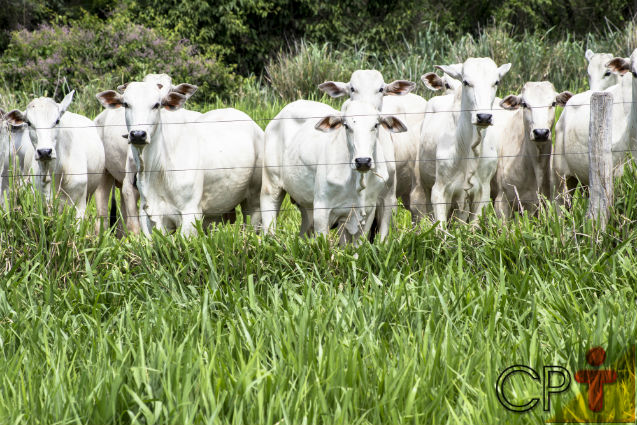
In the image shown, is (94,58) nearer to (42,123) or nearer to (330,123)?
(42,123)

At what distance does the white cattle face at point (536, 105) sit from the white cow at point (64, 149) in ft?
11.5

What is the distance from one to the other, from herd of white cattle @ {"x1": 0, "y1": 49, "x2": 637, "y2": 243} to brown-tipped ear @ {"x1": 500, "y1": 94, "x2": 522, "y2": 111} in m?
0.01

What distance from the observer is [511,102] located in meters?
7.02

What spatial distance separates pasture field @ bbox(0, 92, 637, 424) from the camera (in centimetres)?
341

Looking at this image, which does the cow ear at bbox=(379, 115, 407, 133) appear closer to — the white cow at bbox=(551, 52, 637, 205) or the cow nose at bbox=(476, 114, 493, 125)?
the cow nose at bbox=(476, 114, 493, 125)

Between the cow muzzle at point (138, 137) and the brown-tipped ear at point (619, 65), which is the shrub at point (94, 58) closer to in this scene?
the cow muzzle at point (138, 137)

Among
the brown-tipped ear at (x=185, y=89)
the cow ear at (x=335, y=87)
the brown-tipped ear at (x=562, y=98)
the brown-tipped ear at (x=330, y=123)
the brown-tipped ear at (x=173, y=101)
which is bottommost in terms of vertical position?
the brown-tipped ear at (x=330, y=123)

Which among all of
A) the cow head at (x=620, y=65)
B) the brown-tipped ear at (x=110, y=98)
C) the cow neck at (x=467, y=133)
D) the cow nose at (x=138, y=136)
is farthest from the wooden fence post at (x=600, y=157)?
the brown-tipped ear at (x=110, y=98)

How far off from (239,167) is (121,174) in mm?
1494

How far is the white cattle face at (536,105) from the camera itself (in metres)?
6.74

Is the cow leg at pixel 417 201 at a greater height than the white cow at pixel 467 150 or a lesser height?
lesser

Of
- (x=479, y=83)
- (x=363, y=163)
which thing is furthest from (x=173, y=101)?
(x=479, y=83)

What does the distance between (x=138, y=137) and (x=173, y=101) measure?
58 centimetres

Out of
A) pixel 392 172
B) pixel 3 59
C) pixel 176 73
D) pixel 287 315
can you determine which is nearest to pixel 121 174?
pixel 392 172
